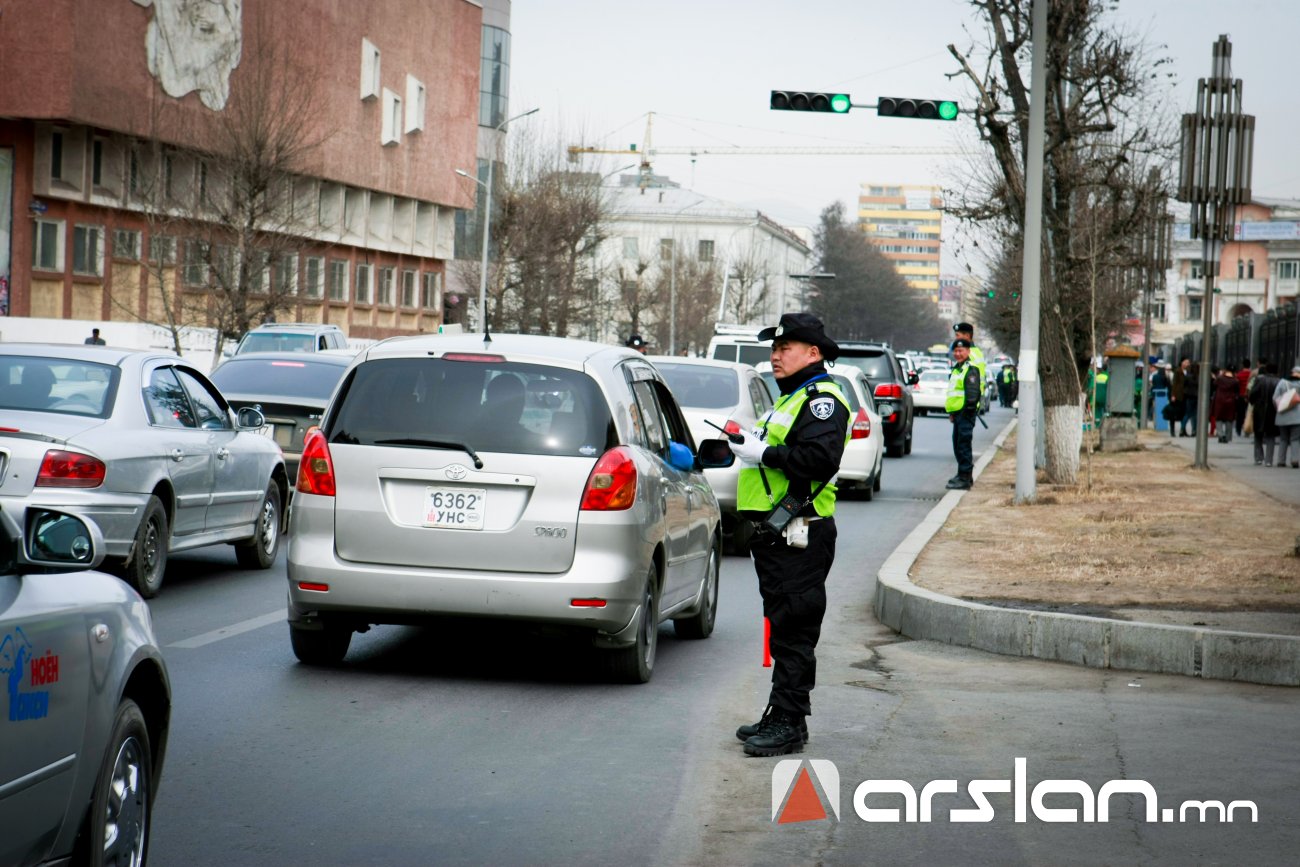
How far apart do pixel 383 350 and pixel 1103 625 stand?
14.1 ft

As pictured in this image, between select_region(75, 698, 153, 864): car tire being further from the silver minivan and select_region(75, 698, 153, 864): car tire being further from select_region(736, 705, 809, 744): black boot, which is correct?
the silver minivan

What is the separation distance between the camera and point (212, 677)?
8.59 m

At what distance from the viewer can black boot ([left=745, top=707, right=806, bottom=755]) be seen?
7.10m

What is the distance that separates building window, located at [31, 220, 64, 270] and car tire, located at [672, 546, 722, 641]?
133 feet

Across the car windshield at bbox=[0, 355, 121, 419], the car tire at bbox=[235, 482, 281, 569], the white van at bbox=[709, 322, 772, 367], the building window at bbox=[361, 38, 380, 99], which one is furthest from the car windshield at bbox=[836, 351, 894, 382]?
the building window at bbox=[361, 38, 380, 99]

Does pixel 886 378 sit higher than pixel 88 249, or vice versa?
pixel 88 249

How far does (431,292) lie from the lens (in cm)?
8188

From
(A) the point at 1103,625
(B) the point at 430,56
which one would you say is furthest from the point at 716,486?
(B) the point at 430,56

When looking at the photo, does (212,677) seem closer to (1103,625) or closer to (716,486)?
(1103,625)

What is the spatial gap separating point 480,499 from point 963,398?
14883 millimetres

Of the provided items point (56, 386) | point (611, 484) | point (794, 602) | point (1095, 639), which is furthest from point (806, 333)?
point (56, 386)

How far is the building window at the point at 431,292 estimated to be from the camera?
8094 cm

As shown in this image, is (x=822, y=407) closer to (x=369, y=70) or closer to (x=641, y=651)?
(x=641, y=651)

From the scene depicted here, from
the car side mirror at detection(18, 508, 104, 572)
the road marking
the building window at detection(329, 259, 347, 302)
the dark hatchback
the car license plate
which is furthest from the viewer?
the building window at detection(329, 259, 347, 302)
